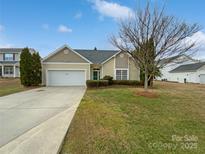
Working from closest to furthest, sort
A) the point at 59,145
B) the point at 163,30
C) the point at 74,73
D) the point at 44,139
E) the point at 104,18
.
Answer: the point at 59,145 < the point at 44,139 < the point at 163,30 < the point at 104,18 < the point at 74,73

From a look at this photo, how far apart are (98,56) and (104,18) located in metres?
9.69

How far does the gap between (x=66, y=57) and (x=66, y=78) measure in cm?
281

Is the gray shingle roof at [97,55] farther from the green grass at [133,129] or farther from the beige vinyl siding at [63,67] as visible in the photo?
the green grass at [133,129]

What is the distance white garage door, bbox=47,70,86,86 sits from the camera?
23.6 m

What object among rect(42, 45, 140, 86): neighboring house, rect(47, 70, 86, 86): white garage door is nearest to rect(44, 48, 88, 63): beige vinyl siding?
rect(42, 45, 140, 86): neighboring house

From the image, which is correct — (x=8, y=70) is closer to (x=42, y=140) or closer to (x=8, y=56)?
(x=8, y=56)

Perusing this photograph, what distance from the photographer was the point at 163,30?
13344mm

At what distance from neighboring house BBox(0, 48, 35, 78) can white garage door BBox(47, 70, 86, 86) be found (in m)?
18.8

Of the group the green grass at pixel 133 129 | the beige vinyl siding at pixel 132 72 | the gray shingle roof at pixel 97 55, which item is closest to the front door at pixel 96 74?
the gray shingle roof at pixel 97 55

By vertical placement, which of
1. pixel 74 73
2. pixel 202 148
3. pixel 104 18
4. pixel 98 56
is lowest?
pixel 202 148

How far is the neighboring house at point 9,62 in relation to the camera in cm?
3841

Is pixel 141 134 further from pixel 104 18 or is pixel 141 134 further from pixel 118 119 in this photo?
pixel 104 18

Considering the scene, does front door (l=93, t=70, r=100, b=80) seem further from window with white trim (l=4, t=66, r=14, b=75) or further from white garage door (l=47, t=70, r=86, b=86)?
window with white trim (l=4, t=66, r=14, b=75)

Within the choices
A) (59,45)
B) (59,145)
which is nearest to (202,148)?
(59,145)
